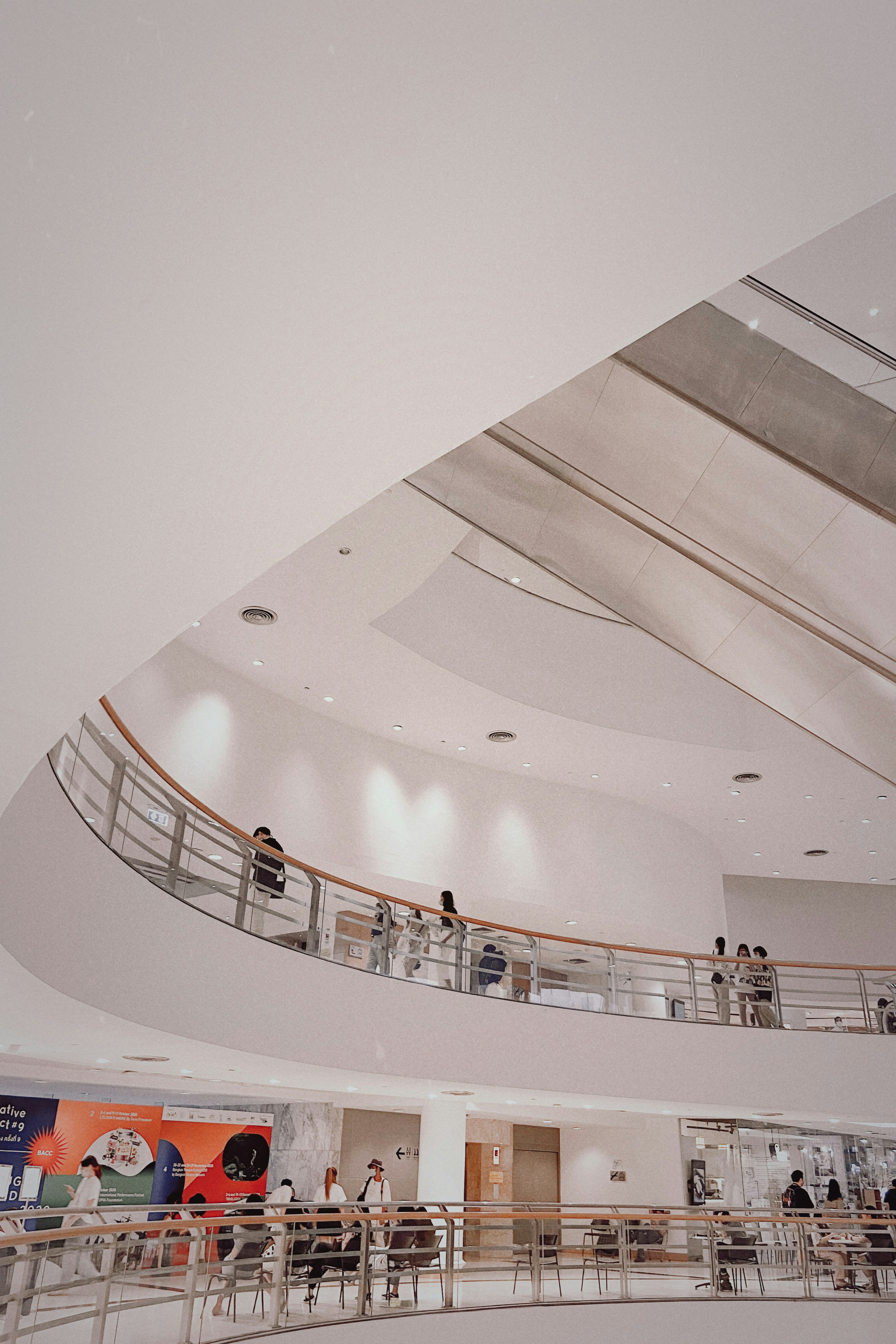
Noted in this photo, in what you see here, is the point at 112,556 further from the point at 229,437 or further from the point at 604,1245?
the point at 604,1245

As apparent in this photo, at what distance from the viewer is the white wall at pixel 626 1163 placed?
49.7 ft

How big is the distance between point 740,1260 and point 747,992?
2579 millimetres

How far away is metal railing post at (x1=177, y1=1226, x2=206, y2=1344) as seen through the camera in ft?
19.5

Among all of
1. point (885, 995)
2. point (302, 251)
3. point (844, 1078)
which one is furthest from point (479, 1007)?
point (302, 251)

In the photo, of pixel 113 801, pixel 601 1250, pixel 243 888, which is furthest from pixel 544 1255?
pixel 113 801

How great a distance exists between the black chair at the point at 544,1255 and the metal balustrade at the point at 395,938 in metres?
2.04

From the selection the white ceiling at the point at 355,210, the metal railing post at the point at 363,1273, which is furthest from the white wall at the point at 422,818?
the white ceiling at the point at 355,210

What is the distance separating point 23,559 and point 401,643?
9.86m

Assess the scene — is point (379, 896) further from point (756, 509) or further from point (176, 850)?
point (756, 509)

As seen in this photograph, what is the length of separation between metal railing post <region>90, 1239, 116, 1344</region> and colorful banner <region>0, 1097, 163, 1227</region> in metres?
4.34

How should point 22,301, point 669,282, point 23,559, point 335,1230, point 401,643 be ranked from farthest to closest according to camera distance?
point 401,643 < point 335,1230 < point 23,559 < point 669,282 < point 22,301

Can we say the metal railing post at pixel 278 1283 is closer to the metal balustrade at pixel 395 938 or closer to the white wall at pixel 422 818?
the metal balustrade at pixel 395 938

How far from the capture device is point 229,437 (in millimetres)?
2057

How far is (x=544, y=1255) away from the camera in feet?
30.4
